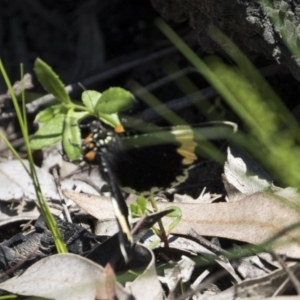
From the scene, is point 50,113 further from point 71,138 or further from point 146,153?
point 146,153

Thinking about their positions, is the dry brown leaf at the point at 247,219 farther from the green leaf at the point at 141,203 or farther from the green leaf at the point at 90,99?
the green leaf at the point at 90,99

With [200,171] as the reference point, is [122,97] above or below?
above

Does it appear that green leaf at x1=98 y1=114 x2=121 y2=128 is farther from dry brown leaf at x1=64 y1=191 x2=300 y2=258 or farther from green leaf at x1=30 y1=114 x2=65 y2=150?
dry brown leaf at x1=64 y1=191 x2=300 y2=258

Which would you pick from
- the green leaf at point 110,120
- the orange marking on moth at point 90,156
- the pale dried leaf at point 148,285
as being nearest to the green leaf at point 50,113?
the green leaf at point 110,120

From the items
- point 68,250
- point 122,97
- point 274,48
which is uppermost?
point 274,48

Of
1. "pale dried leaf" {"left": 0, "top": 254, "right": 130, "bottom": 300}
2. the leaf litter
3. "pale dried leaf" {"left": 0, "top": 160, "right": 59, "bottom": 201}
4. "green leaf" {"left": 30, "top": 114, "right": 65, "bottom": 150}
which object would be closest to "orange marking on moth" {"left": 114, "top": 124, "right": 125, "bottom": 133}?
"green leaf" {"left": 30, "top": 114, "right": 65, "bottom": 150}

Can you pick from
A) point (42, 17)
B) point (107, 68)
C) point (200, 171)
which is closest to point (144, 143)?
point (200, 171)

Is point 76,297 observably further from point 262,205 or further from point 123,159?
point 262,205
